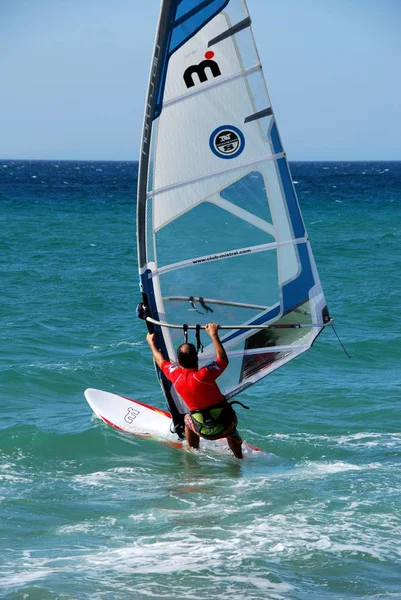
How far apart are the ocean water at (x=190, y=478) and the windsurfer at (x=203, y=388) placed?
0.46m

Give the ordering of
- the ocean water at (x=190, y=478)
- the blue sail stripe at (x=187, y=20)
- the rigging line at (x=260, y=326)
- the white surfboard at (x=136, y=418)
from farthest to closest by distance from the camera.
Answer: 1. the white surfboard at (x=136, y=418)
2. the rigging line at (x=260, y=326)
3. the blue sail stripe at (x=187, y=20)
4. the ocean water at (x=190, y=478)

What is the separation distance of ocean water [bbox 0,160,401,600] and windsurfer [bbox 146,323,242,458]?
0.46m

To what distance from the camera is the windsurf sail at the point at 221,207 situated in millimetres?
6852

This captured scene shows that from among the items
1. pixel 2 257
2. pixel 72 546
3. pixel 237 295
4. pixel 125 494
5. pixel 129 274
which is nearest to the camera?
pixel 72 546

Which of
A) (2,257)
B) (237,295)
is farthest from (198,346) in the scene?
(2,257)

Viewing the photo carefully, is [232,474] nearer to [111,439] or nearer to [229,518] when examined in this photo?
[229,518]

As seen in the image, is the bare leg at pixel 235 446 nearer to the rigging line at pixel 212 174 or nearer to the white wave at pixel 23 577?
the rigging line at pixel 212 174

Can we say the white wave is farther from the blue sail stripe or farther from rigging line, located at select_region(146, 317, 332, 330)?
the blue sail stripe

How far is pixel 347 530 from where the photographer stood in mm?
6180

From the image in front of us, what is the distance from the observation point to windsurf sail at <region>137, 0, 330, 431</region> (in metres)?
6.85

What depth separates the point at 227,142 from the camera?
7094mm

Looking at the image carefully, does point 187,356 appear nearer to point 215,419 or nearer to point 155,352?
point 155,352

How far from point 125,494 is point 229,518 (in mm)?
1007

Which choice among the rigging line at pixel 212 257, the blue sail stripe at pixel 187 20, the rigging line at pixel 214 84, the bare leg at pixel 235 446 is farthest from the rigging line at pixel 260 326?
the blue sail stripe at pixel 187 20
